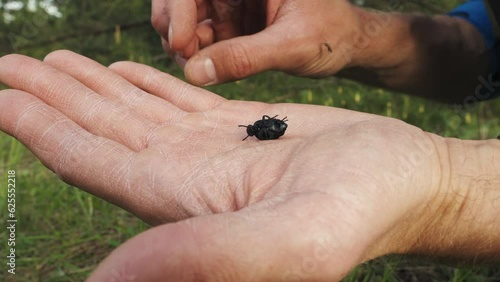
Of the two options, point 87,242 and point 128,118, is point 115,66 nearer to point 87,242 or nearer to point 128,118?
point 128,118

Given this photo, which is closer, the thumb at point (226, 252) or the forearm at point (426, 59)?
the thumb at point (226, 252)

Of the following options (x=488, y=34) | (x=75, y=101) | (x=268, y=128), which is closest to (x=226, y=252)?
(x=268, y=128)

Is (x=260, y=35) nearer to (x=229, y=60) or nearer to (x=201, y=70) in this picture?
(x=229, y=60)

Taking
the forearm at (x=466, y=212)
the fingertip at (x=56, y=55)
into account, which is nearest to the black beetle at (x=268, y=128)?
the forearm at (x=466, y=212)

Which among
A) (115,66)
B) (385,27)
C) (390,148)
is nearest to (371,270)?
(390,148)

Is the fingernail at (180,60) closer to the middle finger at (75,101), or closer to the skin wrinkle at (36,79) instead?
the middle finger at (75,101)
